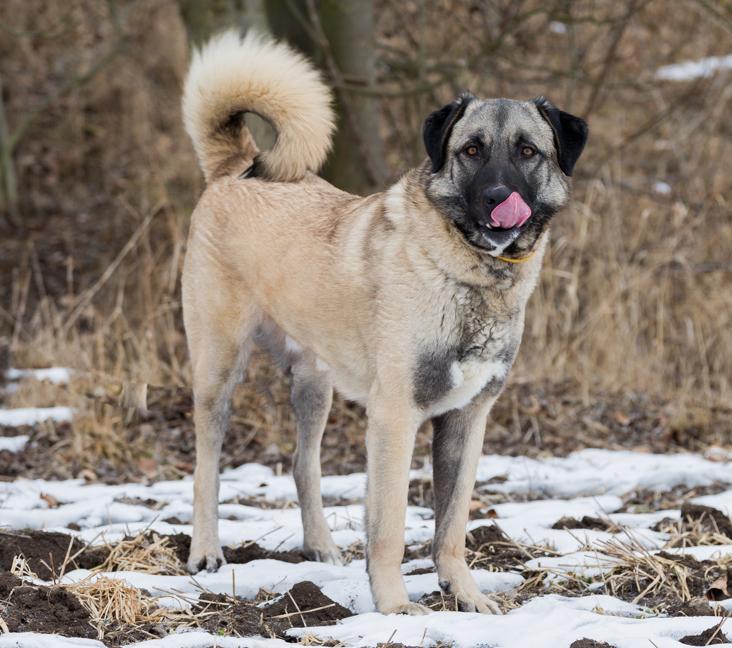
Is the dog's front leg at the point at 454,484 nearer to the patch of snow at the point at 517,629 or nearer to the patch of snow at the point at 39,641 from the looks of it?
the patch of snow at the point at 517,629

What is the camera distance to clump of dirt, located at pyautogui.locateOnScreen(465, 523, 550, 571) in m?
3.96

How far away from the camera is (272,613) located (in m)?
3.33

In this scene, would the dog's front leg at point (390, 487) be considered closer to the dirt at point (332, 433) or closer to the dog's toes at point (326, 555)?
the dog's toes at point (326, 555)


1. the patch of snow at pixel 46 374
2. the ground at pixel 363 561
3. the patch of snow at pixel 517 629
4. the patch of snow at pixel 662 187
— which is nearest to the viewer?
the patch of snow at pixel 517 629

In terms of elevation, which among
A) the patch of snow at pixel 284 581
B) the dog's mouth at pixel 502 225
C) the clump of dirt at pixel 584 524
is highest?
the dog's mouth at pixel 502 225

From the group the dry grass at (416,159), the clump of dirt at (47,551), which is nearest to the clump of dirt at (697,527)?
the dry grass at (416,159)

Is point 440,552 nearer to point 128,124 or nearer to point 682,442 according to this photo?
point 682,442

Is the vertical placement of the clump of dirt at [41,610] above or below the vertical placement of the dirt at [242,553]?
above

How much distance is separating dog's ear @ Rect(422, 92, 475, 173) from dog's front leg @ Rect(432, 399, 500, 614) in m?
0.87

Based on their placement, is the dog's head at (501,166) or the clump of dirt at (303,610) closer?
the clump of dirt at (303,610)

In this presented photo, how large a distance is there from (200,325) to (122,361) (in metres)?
2.21

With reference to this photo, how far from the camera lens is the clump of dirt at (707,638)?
9.89 ft

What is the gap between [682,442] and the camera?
20.0 ft

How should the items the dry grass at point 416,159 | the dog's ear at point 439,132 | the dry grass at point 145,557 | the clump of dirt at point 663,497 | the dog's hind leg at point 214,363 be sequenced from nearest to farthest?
the dog's ear at point 439,132
the dry grass at point 145,557
the dog's hind leg at point 214,363
the clump of dirt at point 663,497
the dry grass at point 416,159
